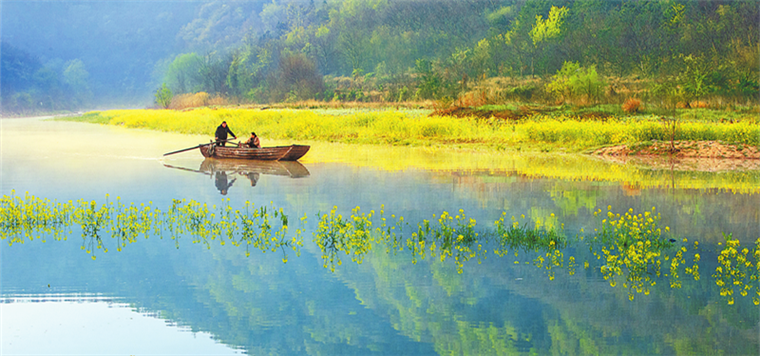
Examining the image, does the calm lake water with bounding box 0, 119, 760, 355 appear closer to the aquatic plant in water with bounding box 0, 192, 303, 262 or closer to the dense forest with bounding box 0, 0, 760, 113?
the aquatic plant in water with bounding box 0, 192, 303, 262

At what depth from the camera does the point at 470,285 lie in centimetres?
972

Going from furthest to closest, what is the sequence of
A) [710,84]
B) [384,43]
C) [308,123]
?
[384,43]
[710,84]
[308,123]

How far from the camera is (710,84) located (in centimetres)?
5816

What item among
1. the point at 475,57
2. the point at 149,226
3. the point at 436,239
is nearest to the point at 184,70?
the point at 475,57

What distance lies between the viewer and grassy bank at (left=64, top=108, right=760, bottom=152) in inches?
1106

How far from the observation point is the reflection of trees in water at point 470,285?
801 centimetres

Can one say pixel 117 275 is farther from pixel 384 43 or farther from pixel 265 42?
pixel 265 42

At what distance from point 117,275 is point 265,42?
157 m

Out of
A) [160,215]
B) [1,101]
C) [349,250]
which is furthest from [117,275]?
[1,101]

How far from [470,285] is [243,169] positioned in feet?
51.5

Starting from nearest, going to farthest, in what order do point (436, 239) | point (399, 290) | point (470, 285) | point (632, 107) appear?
point (399, 290), point (470, 285), point (436, 239), point (632, 107)

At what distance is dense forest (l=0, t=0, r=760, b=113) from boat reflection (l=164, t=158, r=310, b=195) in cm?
2396

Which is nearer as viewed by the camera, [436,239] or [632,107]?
[436,239]

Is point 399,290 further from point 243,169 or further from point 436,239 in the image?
point 243,169
